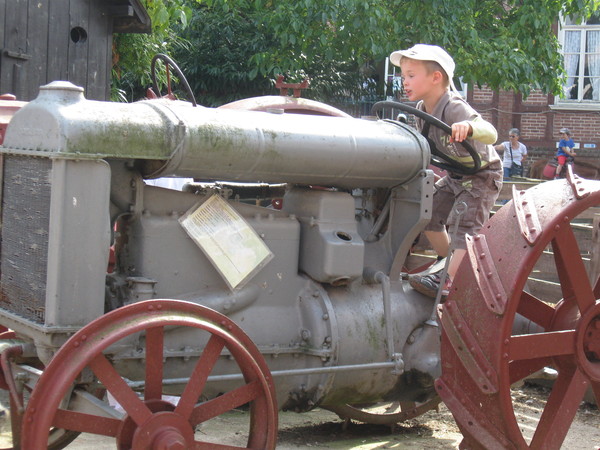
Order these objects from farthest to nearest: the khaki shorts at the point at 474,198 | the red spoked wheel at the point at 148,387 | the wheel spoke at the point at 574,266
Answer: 1. the khaki shorts at the point at 474,198
2. the wheel spoke at the point at 574,266
3. the red spoked wheel at the point at 148,387

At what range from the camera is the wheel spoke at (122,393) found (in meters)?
2.84

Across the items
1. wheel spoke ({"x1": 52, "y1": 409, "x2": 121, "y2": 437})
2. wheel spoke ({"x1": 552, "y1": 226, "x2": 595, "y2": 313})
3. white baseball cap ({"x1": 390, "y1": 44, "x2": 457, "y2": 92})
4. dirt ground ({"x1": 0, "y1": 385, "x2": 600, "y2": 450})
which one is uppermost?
white baseball cap ({"x1": 390, "y1": 44, "x2": 457, "y2": 92})

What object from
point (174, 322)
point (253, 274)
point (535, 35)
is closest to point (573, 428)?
point (253, 274)

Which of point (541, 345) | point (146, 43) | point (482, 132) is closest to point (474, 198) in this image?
point (482, 132)

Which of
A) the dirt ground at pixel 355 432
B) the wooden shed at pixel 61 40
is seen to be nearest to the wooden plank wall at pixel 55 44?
the wooden shed at pixel 61 40

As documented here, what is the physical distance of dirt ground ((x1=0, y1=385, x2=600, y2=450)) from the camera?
4.25m

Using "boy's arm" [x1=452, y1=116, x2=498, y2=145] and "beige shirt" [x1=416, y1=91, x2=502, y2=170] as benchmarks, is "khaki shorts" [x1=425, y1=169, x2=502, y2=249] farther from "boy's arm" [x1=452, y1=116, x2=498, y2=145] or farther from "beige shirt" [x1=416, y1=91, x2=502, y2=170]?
"boy's arm" [x1=452, y1=116, x2=498, y2=145]

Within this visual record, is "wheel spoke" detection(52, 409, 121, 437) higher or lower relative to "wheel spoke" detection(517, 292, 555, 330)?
lower

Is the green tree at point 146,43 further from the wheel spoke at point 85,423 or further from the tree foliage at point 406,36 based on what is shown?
the wheel spoke at point 85,423

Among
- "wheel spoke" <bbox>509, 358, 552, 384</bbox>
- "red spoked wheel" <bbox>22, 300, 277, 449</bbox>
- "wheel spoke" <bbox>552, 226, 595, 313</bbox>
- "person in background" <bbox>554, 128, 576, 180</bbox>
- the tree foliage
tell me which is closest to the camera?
"red spoked wheel" <bbox>22, 300, 277, 449</bbox>

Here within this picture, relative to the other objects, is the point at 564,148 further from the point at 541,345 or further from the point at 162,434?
the point at 162,434

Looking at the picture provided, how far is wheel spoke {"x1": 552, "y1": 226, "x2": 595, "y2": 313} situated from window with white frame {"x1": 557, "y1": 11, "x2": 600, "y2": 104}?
603 inches

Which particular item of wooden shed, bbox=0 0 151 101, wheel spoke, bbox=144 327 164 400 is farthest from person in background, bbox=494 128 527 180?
wheel spoke, bbox=144 327 164 400

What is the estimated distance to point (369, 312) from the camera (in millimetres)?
3697
